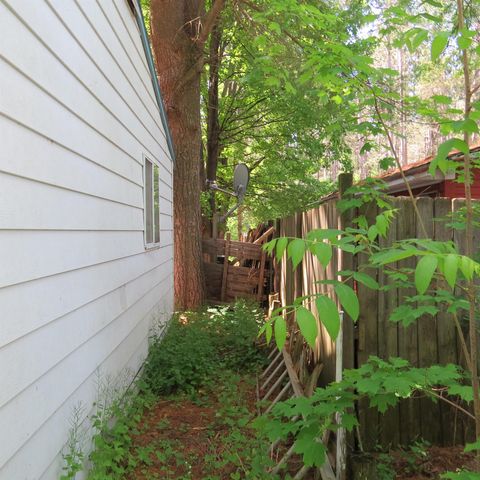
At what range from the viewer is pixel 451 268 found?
4.68 ft

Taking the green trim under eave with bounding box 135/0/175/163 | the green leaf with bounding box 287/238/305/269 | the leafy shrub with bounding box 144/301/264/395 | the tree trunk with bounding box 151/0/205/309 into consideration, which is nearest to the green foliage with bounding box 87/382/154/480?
the leafy shrub with bounding box 144/301/264/395

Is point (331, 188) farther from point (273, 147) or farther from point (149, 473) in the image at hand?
point (149, 473)

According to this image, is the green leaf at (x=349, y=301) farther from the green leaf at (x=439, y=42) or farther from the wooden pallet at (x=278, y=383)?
the wooden pallet at (x=278, y=383)

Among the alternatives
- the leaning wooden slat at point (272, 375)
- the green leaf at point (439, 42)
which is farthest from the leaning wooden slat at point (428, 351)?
the green leaf at point (439, 42)

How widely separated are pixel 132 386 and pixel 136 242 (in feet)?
4.98

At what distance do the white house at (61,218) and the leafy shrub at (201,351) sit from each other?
604mm

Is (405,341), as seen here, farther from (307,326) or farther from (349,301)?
(307,326)

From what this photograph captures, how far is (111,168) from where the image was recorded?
4207mm

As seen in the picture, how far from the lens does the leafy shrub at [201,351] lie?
559 centimetres

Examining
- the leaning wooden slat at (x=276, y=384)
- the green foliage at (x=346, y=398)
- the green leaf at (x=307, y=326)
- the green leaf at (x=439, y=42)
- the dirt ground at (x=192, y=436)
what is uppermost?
the green leaf at (x=439, y=42)

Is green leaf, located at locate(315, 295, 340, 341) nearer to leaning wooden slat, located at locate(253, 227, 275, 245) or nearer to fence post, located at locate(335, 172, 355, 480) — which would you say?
fence post, located at locate(335, 172, 355, 480)

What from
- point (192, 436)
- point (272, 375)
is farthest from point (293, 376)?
point (192, 436)

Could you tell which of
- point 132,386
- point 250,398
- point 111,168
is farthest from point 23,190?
point 250,398

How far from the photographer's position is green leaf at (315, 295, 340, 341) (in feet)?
5.06
